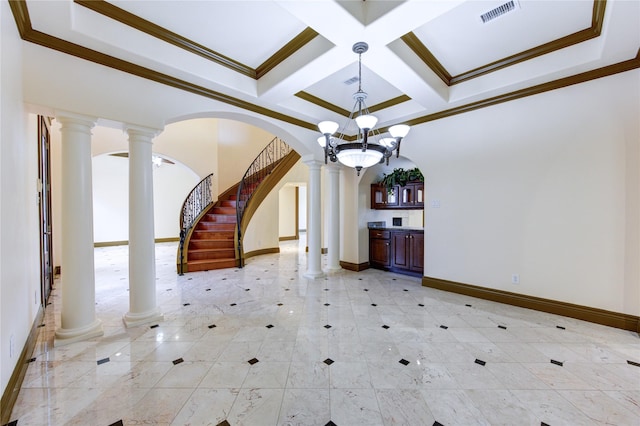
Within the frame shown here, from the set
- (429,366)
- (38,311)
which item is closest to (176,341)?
(38,311)

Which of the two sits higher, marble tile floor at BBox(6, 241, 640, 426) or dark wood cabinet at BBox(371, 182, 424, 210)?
dark wood cabinet at BBox(371, 182, 424, 210)

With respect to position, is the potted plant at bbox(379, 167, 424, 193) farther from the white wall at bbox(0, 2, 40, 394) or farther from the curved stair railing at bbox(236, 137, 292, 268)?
the white wall at bbox(0, 2, 40, 394)

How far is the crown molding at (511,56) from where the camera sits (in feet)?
8.82

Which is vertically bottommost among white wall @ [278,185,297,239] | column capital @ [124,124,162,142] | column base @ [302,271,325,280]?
column base @ [302,271,325,280]

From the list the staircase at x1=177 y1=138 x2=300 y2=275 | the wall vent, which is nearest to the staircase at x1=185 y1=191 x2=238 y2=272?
the staircase at x1=177 y1=138 x2=300 y2=275

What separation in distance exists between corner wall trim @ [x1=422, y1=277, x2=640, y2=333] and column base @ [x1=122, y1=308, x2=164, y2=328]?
4589mm

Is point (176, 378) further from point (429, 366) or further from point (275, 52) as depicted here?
point (275, 52)

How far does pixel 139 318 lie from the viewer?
3.18 meters

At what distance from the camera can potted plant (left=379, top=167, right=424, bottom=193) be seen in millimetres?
5602

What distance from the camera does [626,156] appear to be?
3.04 meters

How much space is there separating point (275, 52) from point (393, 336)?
3.84 m

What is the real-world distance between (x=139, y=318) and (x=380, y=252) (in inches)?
193

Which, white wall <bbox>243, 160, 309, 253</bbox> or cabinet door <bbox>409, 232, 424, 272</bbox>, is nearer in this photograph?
cabinet door <bbox>409, 232, 424, 272</bbox>

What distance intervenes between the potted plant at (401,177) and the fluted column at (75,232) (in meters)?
5.33
